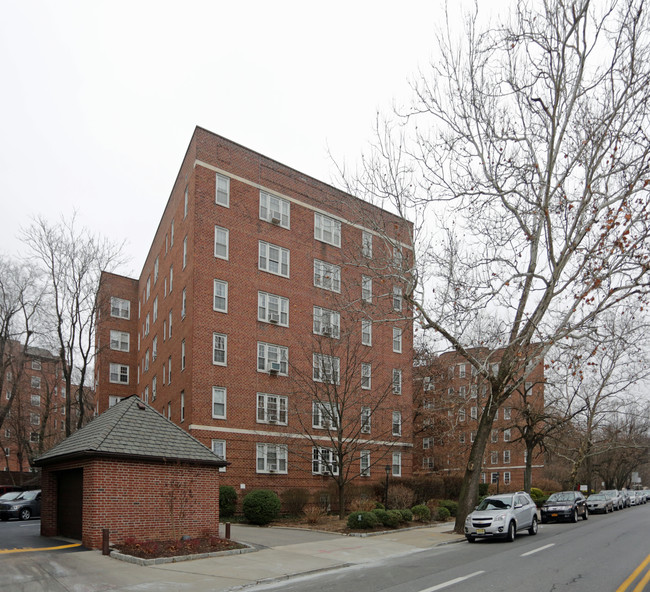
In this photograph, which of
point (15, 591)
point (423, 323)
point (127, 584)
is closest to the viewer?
point (15, 591)

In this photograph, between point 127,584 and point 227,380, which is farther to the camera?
point 227,380

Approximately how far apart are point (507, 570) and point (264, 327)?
22879 mm

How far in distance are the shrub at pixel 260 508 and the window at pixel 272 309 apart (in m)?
11.0

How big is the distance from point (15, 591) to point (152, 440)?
682 cm

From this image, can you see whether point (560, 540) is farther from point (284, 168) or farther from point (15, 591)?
point (284, 168)

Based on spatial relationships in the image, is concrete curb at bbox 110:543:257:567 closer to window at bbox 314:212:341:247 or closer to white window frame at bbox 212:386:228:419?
white window frame at bbox 212:386:228:419

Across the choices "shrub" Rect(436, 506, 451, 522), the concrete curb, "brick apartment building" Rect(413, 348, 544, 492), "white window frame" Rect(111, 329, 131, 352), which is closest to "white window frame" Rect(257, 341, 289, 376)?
"shrub" Rect(436, 506, 451, 522)

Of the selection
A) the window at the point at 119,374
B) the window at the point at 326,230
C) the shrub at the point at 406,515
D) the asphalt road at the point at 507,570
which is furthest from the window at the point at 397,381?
the window at the point at 119,374

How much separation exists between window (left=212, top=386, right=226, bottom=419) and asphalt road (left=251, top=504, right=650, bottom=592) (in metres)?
15.6

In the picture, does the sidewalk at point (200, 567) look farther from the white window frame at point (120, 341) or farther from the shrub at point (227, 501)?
the white window frame at point (120, 341)

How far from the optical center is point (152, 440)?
17.7 meters

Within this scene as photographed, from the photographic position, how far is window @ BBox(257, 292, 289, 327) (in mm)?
34219

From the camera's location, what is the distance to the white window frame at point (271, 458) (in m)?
32.2

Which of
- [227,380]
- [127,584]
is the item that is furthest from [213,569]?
[227,380]
